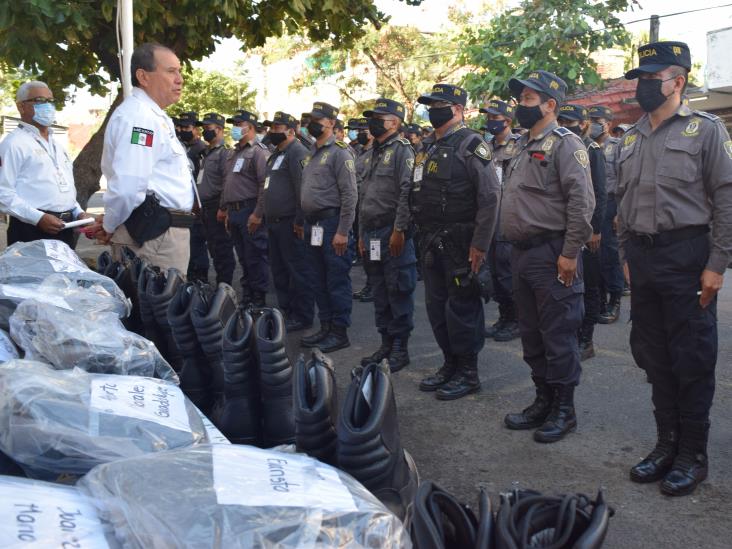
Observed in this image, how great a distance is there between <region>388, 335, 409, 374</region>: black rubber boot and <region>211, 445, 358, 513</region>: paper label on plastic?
4633mm

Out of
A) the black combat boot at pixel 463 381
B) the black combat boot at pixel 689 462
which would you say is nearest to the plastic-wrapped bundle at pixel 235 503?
the black combat boot at pixel 689 462

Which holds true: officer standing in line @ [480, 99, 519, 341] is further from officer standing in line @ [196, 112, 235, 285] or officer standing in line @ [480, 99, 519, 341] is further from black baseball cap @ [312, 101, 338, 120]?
officer standing in line @ [196, 112, 235, 285]

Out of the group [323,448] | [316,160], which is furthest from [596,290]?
[323,448]

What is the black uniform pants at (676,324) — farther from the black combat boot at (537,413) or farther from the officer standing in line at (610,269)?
the officer standing in line at (610,269)

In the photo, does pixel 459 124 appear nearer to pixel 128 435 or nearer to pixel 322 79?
pixel 128 435

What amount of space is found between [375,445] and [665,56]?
9.72ft

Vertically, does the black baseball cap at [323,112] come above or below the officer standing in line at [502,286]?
above

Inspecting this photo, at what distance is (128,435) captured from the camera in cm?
148

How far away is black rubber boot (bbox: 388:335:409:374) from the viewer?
5.91m

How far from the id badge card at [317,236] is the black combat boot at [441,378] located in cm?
197

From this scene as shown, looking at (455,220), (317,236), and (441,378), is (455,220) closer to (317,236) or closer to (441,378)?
(441,378)

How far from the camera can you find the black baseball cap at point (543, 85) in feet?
14.1

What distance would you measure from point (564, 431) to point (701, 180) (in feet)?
5.49

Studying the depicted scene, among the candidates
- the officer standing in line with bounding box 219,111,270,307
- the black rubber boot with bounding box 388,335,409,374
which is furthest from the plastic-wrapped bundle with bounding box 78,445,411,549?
the officer standing in line with bounding box 219,111,270,307
